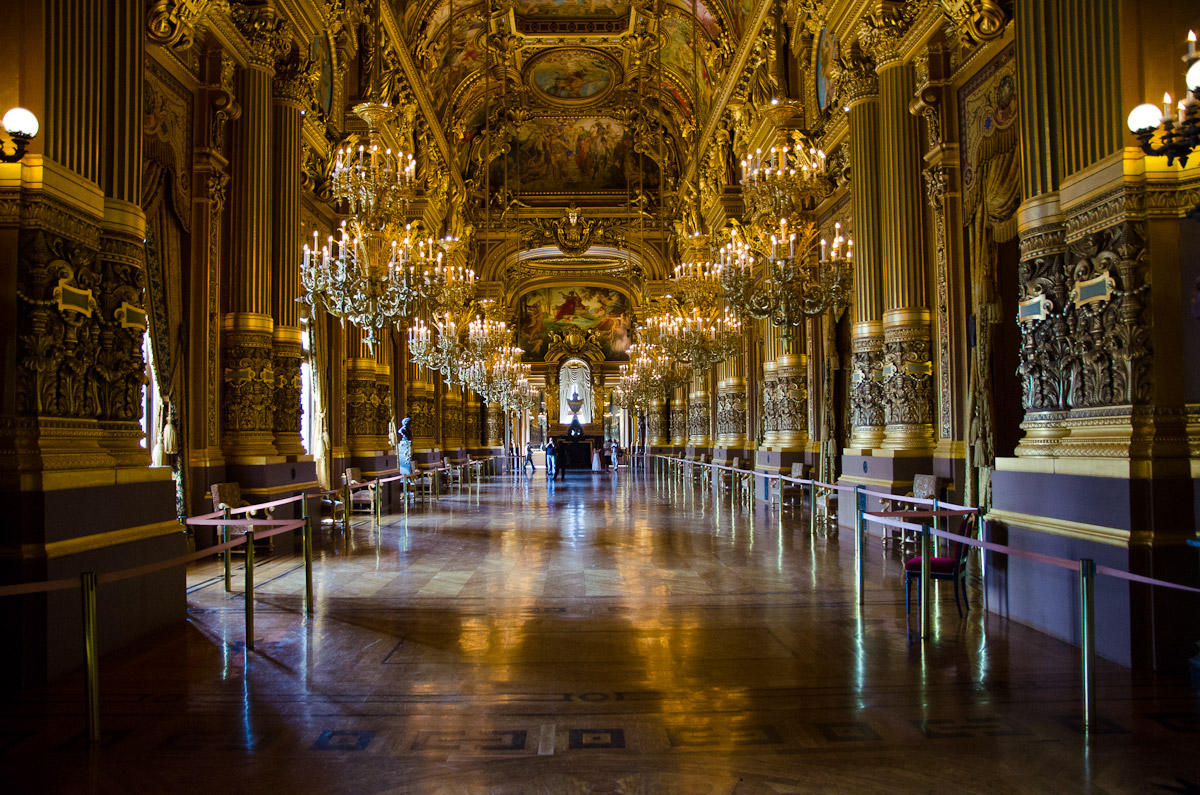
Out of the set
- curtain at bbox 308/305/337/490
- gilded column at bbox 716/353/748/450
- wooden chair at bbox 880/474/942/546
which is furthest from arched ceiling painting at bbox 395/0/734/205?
wooden chair at bbox 880/474/942/546

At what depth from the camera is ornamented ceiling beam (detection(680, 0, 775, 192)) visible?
16.7 m

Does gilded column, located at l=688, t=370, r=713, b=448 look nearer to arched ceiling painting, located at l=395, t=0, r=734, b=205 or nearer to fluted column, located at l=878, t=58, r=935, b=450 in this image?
arched ceiling painting, located at l=395, t=0, r=734, b=205

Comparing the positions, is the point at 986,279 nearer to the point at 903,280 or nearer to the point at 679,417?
the point at 903,280

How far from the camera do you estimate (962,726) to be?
387 centimetres

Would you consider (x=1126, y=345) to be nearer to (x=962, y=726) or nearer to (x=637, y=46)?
(x=962, y=726)

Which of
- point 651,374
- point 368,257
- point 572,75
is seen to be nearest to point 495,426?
point 651,374

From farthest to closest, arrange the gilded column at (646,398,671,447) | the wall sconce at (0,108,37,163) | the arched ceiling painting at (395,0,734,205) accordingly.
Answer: the gilded column at (646,398,671,447)
the arched ceiling painting at (395,0,734,205)
the wall sconce at (0,108,37,163)

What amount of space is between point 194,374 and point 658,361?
15892 mm

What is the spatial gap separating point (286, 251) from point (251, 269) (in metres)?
0.97

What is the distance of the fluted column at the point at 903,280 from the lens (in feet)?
34.7

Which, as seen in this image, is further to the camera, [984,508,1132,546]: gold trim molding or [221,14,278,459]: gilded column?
[221,14,278,459]: gilded column

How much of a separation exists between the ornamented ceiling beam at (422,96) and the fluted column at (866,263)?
10652 mm

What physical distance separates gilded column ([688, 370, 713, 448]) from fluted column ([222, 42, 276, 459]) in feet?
59.6

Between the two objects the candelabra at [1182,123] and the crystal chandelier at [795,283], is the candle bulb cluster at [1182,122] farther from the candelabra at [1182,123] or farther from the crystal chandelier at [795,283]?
the crystal chandelier at [795,283]
